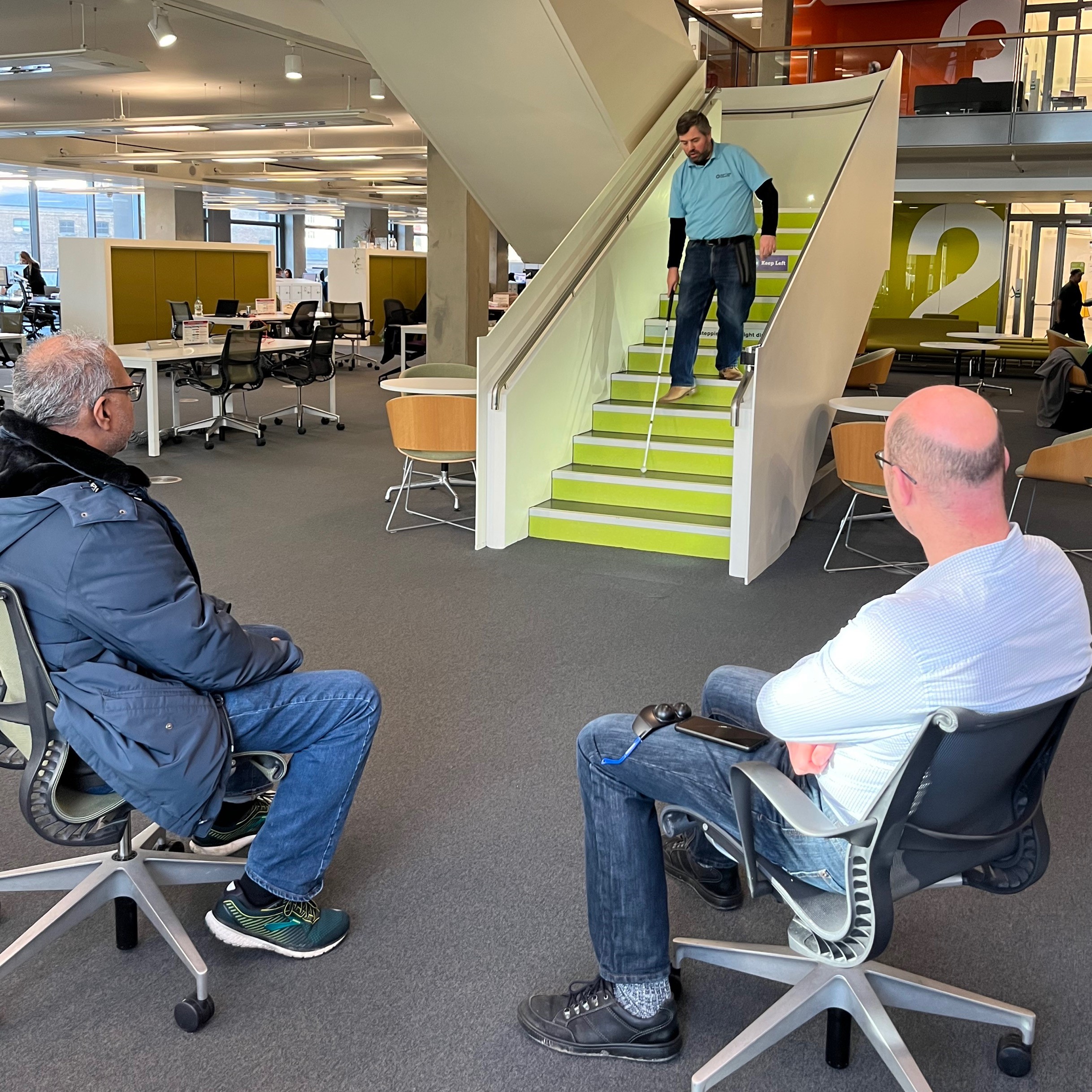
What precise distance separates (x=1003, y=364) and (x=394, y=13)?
13350mm

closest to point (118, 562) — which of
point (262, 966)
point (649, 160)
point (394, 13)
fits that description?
point (262, 966)

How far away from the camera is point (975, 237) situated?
736 inches

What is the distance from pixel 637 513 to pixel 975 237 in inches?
585

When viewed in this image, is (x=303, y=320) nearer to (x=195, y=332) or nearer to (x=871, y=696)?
(x=195, y=332)

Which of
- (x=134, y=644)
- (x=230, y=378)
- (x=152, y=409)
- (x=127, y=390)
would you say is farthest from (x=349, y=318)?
(x=134, y=644)

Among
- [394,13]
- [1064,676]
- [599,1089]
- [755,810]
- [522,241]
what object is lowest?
[599,1089]

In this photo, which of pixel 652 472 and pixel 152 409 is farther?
pixel 152 409

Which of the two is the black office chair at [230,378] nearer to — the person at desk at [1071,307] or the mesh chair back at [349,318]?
the mesh chair back at [349,318]

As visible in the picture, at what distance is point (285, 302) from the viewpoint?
19219 mm

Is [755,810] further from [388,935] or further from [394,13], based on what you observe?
[394,13]

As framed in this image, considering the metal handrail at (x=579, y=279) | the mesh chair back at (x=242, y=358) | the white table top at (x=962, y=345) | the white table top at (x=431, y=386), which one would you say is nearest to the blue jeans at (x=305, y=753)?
the metal handrail at (x=579, y=279)

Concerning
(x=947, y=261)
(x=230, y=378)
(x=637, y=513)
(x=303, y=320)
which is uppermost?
(x=947, y=261)

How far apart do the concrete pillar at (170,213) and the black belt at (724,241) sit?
20.9m

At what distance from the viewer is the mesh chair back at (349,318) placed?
15.9 meters
